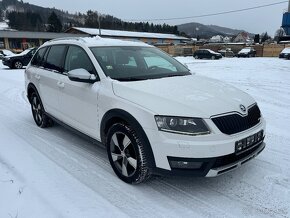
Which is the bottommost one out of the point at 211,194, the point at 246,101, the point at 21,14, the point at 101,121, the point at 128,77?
the point at 211,194

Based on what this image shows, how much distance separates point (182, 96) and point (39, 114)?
3.58 metres

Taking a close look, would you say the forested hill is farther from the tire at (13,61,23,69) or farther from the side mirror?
the side mirror

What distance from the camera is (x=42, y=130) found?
19.1ft

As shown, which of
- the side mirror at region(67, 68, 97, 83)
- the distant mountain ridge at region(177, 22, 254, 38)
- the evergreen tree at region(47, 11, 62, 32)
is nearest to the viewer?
the side mirror at region(67, 68, 97, 83)

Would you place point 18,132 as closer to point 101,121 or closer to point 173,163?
point 101,121

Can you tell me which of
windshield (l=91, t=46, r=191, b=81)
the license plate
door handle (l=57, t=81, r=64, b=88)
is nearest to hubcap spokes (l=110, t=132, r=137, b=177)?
windshield (l=91, t=46, r=191, b=81)

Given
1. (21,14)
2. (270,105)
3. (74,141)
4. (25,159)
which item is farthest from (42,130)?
(21,14)

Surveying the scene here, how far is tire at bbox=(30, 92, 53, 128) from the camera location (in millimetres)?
5807

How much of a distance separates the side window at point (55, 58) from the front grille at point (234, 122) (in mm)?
2873

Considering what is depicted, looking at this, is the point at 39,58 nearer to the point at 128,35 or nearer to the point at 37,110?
the point at 37,110

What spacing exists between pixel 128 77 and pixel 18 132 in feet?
9.49

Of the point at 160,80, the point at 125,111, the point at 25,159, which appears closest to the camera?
the point at 125,111

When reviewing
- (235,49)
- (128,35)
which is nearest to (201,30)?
(128,35)

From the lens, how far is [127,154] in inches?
142
